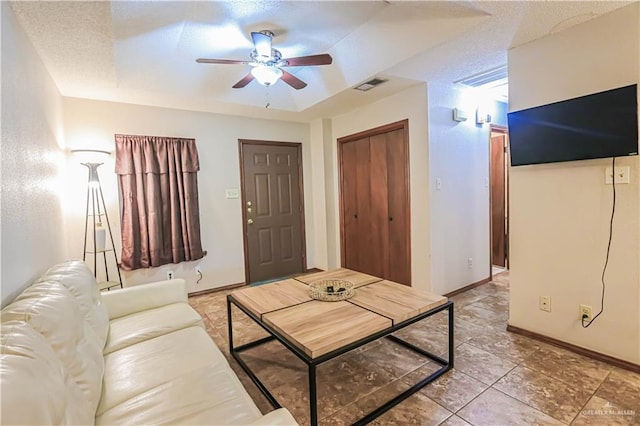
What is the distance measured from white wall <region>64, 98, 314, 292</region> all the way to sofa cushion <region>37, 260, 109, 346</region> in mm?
1705

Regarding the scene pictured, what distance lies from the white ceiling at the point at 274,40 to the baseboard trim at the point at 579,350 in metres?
2.25

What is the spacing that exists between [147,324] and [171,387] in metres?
0.73

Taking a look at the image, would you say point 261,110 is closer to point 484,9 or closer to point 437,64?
point 437,64

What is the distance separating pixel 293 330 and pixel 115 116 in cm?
317

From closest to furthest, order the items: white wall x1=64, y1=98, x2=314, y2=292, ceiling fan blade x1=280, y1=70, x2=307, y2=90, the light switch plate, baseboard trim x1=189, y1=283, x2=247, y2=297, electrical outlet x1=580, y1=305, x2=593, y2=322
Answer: electrical outlet x1=580, y1=305, x2=593, y2=322 < ceiling fan blade x1=280, y1=70, x2=307, y2=90 < white wall x1=64, y1=98, x2=314, y2=292 < baseboard trim x1=189, y1=283, x2=247, y2=297 < the light switch plate

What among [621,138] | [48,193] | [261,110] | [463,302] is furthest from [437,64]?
[48,193]

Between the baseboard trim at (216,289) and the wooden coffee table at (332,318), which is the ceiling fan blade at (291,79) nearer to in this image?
the wooden coffee table at (332,318)

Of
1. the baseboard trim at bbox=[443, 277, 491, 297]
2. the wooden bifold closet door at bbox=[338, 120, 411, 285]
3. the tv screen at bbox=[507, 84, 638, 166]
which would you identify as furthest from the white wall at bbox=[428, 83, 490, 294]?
the tv screen at bbox=[507, 84, 638, 166]

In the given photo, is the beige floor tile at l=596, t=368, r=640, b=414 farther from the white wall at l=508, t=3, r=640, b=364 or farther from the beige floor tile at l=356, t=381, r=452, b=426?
the beige floor tile at l=356, t=381, r=452, b=426

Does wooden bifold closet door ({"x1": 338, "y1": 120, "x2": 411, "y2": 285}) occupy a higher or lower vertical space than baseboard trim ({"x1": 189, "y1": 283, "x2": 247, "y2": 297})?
higher

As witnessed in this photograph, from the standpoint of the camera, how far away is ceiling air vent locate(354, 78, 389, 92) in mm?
2991

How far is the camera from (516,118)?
2404mm

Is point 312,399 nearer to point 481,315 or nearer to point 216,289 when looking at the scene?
point 481,315

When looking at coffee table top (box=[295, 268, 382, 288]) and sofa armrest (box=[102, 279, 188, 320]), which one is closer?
sofa armrest (box=[102, 279, 188, 320])
